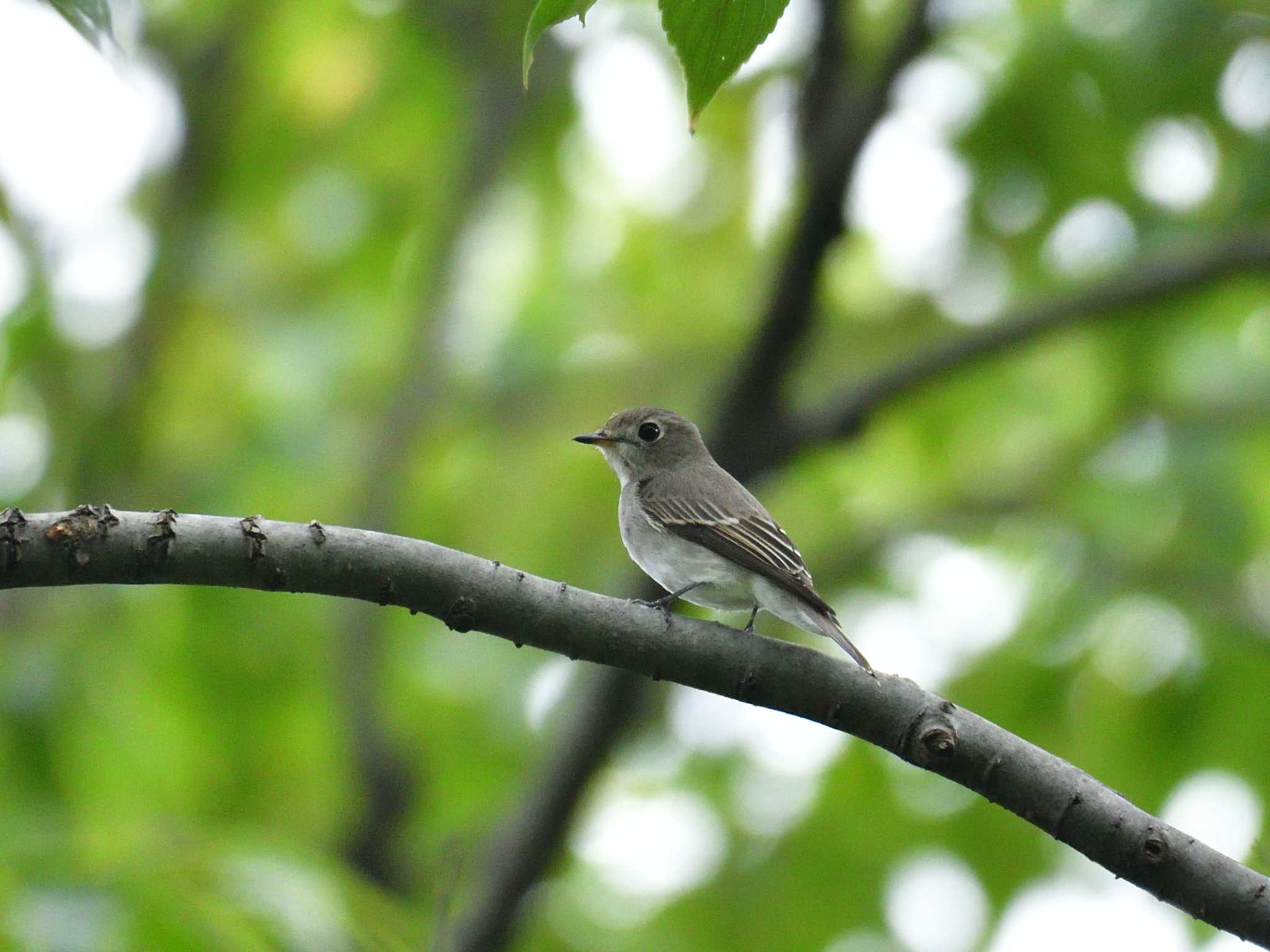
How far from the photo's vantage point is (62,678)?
25.5ft

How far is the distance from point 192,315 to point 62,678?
2711mm

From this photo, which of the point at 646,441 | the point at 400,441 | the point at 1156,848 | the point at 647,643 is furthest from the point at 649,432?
the point at 1156,848

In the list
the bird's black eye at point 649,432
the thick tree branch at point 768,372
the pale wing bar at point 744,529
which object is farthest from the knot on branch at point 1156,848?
the thick tree branch at point 768,372

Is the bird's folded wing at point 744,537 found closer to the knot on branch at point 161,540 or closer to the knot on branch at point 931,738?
the knot on branch at point 931,738

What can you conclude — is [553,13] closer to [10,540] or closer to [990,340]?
[10,540]

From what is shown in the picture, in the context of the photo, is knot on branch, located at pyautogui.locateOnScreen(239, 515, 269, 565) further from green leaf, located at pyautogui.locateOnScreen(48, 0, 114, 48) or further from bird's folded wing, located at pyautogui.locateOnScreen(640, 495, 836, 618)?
bird's folded wing, located at pyautogui.locateOnScreen(640, 495, 836, 618)

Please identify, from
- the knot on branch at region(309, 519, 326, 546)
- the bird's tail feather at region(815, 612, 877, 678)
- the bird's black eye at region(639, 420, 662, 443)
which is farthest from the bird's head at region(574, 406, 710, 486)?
the knot on branch at region(309, 519, 326, 546)

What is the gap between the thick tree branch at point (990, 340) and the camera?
281 inches

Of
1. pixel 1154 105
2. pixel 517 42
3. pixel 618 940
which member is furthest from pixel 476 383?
pixel 1154 105

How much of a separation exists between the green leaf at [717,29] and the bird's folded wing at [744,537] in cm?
281

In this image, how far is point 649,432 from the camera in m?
6.45

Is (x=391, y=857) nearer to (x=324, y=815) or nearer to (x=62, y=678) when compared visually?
(x=324, y=815)

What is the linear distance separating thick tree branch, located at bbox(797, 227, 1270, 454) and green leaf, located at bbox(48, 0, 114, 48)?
547cm

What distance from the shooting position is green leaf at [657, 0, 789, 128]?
6.61 ft
